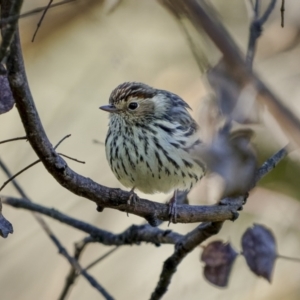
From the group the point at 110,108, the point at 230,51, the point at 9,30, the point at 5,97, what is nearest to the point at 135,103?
the point at 110,108

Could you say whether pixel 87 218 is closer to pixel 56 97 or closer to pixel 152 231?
pixel 56 97

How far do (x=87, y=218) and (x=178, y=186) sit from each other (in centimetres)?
212

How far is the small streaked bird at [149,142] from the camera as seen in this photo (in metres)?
3.78

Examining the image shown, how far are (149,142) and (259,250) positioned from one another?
1.00m

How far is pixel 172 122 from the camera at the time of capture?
4.08 m

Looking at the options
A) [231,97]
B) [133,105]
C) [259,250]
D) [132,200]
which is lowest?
[259,250]

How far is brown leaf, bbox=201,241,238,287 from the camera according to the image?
3.48m

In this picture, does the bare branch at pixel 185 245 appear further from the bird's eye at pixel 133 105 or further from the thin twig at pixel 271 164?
the bird's eye at pixel 133 105

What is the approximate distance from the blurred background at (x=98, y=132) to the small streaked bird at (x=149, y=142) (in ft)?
2.42

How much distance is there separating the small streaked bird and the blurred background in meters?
0.74

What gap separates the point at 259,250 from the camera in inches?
130

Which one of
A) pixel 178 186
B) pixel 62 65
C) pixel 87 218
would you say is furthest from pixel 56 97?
pixel 178 186

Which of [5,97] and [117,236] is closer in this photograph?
[5,97]

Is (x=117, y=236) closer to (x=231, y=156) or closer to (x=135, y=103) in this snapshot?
(x=135, y=103)
